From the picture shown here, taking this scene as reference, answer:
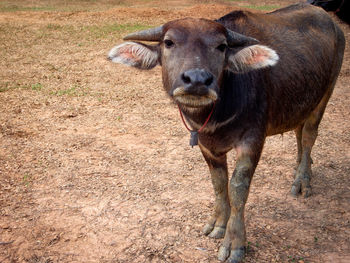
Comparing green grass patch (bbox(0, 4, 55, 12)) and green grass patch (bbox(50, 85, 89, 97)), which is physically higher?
green grass patch (bbox(50, 85, 89, 97))

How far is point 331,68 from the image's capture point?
428 centimetres

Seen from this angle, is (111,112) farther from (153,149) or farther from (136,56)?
(136,56)

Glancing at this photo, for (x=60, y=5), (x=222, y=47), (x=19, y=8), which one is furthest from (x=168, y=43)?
(x=60, y=5)

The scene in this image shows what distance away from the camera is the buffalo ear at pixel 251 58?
120 inches

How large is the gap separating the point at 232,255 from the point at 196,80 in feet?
5.33

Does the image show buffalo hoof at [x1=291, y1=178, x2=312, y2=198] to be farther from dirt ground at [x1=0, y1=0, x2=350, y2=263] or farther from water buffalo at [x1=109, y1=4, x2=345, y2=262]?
water buffalo at [x1=109, y1=4, x2=345, y2=262]

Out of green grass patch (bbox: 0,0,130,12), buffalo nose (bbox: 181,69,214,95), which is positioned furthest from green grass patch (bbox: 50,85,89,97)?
green grass patch (bbox: 0,0,130,12)

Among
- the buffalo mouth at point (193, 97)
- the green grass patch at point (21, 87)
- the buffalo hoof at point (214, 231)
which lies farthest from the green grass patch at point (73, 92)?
the buffalo mouth at point (193, 97)

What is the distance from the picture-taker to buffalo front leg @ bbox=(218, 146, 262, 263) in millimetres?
3158

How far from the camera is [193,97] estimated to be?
2697mm

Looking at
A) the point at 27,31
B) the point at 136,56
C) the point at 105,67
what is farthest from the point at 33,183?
the point at 27,31

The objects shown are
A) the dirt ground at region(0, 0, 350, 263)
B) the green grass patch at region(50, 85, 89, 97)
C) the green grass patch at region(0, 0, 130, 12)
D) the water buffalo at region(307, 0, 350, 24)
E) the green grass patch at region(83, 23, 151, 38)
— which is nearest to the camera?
the dirt ground at region(0, 0, 350, 263)

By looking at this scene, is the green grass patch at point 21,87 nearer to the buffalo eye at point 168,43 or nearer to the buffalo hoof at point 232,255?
the buffalo eye at point 168,43

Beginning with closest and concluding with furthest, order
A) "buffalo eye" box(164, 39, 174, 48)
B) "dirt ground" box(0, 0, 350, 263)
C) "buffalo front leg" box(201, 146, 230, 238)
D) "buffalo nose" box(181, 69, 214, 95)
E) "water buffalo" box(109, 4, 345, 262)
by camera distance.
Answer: "buffalo nose" box(181, 69, 214, 95), "water buffalo" box(109, 4, 345, 262), "buffalo eye" box(164, 39, 174, 48), "dirt ground" box(0, 0, 350, 263), "buffalo front leg" box(201, 146, 230, 238)
